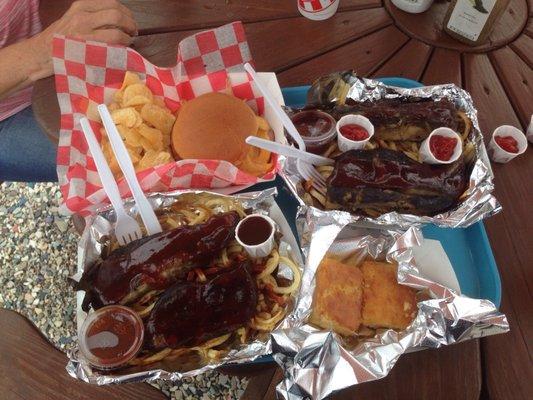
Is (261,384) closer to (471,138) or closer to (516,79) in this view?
(471,138)

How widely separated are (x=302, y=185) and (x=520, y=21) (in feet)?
3.83

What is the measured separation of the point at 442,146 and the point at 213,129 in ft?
2.18

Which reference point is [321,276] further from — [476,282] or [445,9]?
[445,9]

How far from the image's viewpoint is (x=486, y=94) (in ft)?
5.09

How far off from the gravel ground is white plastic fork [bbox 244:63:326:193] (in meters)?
1.00

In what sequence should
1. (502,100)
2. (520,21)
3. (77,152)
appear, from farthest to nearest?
(520,21) < (502,100) < (77,152)

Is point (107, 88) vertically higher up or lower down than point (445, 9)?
lower down

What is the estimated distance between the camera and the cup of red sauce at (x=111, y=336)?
3.37 feet

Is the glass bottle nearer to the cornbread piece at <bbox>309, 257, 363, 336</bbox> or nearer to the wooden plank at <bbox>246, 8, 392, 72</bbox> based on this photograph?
the wooden plank at <bbox>246, 8, 392, 72</bbox>

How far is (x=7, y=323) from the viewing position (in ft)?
3.75

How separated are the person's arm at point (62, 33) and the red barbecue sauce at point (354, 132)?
2.69 feet

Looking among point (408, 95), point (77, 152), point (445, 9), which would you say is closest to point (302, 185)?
point (408, 95)

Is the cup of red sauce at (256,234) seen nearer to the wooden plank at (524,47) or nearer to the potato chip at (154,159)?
the potato chip at (154,159)

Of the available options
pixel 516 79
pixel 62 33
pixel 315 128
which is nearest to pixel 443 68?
pixel 516 79
